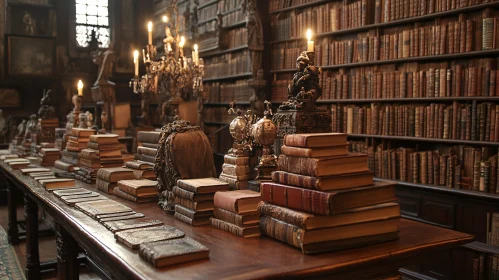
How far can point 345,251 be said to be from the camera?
1.58 m

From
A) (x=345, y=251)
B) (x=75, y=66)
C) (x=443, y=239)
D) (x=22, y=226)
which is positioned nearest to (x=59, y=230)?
(x=345, y=251)

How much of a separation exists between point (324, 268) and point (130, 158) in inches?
104

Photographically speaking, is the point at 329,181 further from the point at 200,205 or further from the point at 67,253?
the point at 67,253

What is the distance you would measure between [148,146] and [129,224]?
1.44m

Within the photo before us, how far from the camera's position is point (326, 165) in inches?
62.4

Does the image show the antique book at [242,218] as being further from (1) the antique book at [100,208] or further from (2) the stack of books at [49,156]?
(2) the stack of books at [49,156]

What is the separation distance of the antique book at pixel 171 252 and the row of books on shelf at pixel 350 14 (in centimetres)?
345

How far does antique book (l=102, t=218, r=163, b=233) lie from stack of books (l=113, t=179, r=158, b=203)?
1.60 ft

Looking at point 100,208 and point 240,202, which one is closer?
point 240,202

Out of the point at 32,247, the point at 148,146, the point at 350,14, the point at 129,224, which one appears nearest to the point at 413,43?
the point at 350,14

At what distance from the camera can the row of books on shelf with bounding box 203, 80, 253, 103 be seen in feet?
23.5

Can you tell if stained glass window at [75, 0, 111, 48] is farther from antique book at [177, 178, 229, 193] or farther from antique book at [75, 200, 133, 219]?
antique book at [177, 178, 229, 193]

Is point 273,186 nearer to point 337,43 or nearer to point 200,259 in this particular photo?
point 200,259

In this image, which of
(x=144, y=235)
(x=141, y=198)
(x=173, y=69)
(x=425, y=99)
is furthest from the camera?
(x=173, y=69)
